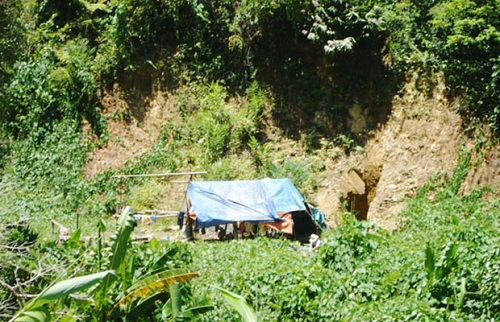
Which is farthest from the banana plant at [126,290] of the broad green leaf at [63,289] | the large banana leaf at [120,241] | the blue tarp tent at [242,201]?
the blue tarp tent at [242,201]

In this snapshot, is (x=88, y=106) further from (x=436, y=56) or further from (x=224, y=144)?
(x=436, y=56)

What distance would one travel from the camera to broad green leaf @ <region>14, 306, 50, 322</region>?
18.6 feet

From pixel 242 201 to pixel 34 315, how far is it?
9.42 m

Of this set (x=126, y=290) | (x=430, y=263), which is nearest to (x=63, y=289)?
(x=126, y=290)

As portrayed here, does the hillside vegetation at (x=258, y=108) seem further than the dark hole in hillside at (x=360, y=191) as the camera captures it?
No

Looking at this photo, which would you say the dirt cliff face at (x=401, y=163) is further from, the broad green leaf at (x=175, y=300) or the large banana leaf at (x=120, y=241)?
the large banana leaf at (x=120, y=241)

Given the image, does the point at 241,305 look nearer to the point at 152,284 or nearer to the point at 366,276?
the point at 152,284

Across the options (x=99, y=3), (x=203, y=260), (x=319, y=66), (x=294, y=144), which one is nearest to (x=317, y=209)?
(x=294, y=144)

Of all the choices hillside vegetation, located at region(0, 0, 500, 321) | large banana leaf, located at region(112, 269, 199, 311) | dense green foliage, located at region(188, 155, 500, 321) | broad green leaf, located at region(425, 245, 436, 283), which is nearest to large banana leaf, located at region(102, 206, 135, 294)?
large banana leaf, located at region(112, 269, 199, 311)

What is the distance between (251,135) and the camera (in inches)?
709

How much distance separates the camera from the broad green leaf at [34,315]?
18.6 ft

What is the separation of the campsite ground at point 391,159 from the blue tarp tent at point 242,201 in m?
1.34

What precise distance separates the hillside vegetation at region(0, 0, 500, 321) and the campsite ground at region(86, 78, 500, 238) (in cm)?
4

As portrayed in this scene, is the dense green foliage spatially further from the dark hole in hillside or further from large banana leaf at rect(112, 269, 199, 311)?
the dark hole in hillside
